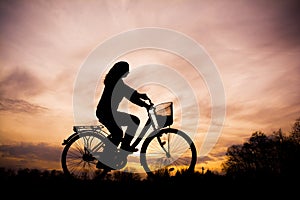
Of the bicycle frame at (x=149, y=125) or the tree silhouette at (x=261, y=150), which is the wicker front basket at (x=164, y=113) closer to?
the bicycle frame at (x=149, y=125)

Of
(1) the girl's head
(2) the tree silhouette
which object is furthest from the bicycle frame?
(2) the tree silhouette

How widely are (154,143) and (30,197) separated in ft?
12.5

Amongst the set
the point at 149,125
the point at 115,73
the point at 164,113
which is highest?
the point at 115,73

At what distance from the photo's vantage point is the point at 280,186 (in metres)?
3.75

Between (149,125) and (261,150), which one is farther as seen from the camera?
(261,150)

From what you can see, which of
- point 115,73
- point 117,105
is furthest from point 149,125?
point 115,73

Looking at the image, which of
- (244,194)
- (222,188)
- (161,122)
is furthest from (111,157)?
(244,194)

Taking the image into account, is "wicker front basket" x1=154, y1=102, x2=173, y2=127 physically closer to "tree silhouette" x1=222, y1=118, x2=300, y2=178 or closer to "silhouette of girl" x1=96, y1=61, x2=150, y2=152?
"silhouette of girl" x1=96, y1=61, x2=150, y2=152

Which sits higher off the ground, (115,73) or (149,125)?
(115,73)

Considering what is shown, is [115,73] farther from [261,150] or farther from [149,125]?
[261,150]

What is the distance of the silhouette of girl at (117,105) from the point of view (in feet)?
19.8

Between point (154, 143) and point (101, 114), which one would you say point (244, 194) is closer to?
point (154, 143)

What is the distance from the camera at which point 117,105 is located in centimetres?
616

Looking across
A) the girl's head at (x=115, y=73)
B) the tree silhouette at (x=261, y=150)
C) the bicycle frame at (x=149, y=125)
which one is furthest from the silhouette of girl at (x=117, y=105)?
Result: the tree silhouette at (x=261, y=150)
